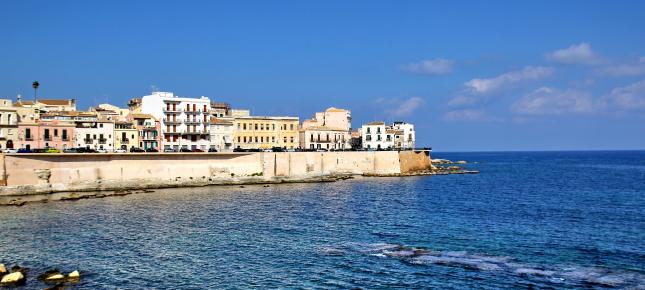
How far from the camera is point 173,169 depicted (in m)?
82.0

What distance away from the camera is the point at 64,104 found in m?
114

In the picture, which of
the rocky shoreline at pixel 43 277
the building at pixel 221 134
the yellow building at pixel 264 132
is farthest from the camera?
the yellow building at pixel 264 132

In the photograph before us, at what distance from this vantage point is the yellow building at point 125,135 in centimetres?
9406

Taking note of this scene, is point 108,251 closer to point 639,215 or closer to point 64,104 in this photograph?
point 639,215

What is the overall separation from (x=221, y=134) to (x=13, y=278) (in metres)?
76.5

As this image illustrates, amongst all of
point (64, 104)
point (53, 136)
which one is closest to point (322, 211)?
point (53, 136)

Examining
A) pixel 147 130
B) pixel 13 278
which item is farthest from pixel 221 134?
pixel 13 278

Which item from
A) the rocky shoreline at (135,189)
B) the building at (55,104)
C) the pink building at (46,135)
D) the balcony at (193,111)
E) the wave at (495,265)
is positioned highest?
the building at (55,104)

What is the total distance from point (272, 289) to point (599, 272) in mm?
16862

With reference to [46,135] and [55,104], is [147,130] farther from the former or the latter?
[55,104]

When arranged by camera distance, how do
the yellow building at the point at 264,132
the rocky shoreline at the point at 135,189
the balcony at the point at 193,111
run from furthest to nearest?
the yellow building at the point at 264,132
the balcony at the point at 193,111
the rocky shoreline at the point at 135,189

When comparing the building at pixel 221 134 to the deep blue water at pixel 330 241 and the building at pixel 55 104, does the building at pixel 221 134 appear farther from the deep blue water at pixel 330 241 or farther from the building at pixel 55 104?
the deep blue water at pixel 330 241

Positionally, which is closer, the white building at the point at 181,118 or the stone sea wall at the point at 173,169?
the stone sea wall at the point at 173,169

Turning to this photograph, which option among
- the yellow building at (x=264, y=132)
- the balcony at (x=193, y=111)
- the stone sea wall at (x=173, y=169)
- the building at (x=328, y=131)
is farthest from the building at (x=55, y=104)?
the building at (x=328, y=131)
